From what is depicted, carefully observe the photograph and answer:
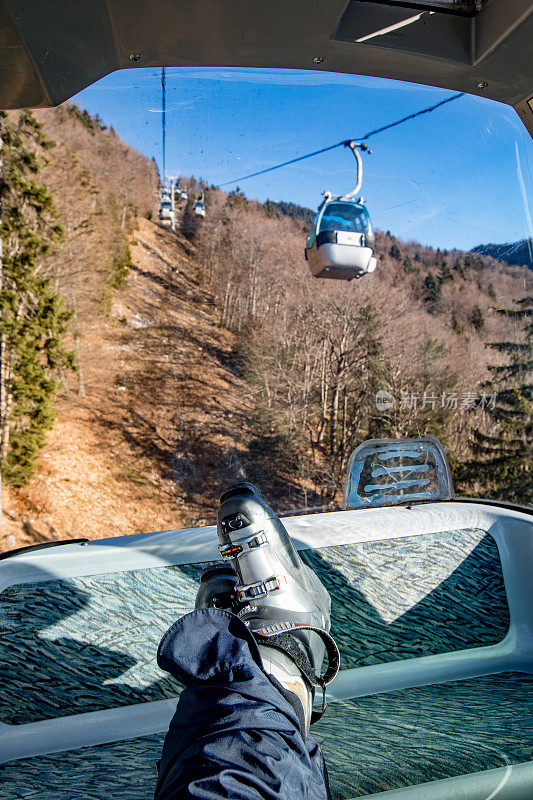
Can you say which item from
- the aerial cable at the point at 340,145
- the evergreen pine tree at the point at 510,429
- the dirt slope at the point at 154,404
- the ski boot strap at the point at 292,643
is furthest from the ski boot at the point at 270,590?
the evergreen pine tree at the point at 510,429

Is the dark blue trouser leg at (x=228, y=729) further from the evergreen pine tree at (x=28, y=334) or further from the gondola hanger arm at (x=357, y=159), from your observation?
the evergreen pine tree at (x=28, y=334)

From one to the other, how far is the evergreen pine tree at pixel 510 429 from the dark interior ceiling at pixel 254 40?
851mm

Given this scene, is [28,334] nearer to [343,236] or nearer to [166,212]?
[166,212]

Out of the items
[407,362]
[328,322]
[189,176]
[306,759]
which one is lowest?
[306,759]

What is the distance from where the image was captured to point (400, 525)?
129 centimetres

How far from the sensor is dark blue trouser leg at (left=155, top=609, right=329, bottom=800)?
524 millimetres

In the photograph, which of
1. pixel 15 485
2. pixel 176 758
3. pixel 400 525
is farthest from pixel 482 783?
pixel 15 485

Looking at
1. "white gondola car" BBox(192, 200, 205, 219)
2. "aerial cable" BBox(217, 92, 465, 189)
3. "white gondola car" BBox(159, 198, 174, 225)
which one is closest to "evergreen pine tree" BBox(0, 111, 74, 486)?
"white gondola car" BBox(159, 198, 174, 225)

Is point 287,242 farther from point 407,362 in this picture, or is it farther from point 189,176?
point 407,362

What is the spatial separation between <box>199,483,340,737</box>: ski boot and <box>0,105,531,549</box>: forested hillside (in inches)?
24.3

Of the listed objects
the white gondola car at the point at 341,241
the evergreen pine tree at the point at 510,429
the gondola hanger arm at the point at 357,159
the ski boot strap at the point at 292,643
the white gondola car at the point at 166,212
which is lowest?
the ski boot strap at the point at 292,643

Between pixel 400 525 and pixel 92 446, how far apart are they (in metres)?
1.04

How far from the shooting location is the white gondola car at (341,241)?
1.51 meters

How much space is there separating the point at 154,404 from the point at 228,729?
129 centimetres
